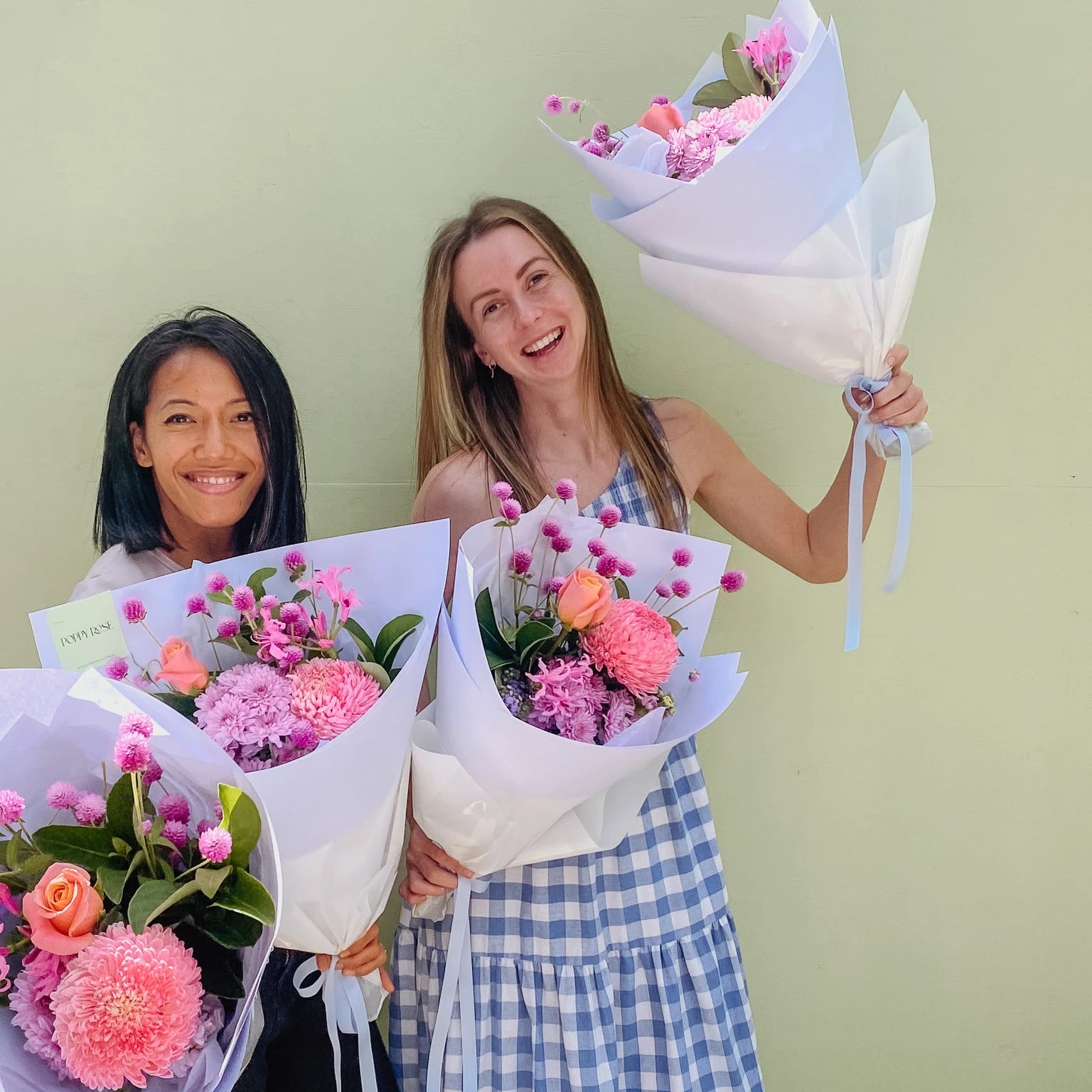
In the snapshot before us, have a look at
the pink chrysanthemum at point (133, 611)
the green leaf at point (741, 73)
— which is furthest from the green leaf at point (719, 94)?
the pink chrysanthemum at point (133, 611)

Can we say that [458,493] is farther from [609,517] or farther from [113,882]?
[113,882]

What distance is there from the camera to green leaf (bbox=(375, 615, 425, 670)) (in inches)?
39.9

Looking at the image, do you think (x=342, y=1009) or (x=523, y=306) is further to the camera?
(x=523, y=306)

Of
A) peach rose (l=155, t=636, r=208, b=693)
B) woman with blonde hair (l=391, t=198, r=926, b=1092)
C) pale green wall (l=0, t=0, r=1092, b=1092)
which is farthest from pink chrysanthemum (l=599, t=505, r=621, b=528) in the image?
pale green wall (l=0, t=0, r=1092, b=1092)

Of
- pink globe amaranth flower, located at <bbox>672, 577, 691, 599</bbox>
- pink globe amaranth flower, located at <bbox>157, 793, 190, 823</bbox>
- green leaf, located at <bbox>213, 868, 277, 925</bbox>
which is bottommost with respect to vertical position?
green leaf, located at <bbox>213, 868, 277, 925</bbox>

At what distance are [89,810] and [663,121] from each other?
38.8 inches

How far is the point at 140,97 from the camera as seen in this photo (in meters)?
1.49

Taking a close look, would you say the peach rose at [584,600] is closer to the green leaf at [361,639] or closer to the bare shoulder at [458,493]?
the green leaf at [361,639]

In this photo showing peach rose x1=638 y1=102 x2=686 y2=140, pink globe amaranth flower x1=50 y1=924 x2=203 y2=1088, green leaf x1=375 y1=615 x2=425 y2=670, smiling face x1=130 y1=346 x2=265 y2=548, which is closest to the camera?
pink globe amaranth flower x1=50 y1=924 x2=203 y2=1088

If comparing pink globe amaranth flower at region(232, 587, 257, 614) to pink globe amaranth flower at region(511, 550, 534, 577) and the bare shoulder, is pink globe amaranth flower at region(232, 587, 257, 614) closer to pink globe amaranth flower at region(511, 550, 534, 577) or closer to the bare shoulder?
pink globe amaranth flower at region(511, 550, 534, 577)

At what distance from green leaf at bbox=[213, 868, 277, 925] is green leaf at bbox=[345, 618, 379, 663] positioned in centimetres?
29

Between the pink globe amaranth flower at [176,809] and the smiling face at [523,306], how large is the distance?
2.56 feet

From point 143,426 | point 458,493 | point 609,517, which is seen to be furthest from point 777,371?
point 143,426

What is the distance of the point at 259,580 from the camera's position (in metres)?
1.02
